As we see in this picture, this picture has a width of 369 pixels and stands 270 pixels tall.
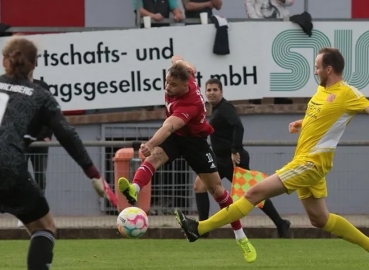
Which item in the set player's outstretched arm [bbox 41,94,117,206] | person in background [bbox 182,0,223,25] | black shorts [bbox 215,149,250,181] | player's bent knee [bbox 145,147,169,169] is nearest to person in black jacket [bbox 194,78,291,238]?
black shorts [bbox 215,149,250,181]

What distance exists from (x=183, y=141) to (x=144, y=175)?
0.64 m

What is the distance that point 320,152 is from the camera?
1151 centimetres

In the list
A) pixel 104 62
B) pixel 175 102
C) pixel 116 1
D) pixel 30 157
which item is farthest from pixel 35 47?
pixel 116 1

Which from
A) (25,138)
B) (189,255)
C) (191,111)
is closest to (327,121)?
(191,111)

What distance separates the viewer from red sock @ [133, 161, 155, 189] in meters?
12.7

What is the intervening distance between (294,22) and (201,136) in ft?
19.4

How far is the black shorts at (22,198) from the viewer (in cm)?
823

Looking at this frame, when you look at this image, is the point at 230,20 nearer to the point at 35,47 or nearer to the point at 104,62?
the point at 104,62

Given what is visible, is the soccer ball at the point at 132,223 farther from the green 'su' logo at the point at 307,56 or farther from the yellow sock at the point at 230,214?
the green 'su' logo at the point at 307,56

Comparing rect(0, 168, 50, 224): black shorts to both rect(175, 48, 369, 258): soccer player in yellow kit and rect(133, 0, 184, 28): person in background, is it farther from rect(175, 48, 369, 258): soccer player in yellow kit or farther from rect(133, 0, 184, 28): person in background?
rect(133, 0, 184, 28): person in background

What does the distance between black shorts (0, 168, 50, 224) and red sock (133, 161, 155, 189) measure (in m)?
4.33

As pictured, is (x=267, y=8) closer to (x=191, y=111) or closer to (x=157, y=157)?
(x=157, y=157)

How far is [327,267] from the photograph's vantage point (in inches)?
462

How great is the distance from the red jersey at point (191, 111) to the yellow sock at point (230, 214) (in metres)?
1.26
